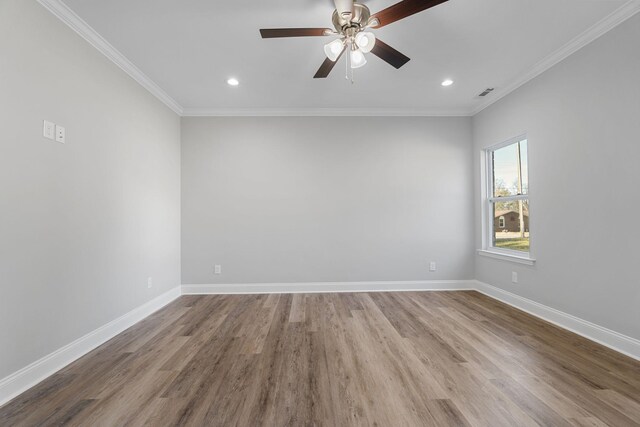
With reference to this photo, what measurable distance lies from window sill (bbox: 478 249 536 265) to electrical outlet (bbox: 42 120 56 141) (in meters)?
4.49

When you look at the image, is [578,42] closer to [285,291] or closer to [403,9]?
[403,9]

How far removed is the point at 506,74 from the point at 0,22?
424 centimetres

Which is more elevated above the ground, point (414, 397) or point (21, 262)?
point (21, 262)

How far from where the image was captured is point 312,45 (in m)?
2.46

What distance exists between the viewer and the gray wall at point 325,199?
3.94m

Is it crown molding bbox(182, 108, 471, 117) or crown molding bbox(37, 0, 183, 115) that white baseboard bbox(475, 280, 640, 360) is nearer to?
crown molding bbox(182, 108, 471, 117)

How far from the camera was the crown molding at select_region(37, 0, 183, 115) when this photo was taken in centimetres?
198

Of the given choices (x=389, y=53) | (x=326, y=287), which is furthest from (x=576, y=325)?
(x=389, y=53)

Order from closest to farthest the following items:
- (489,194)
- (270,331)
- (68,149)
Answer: (68,149), (270,331), (489,194)

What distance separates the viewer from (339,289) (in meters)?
3.96

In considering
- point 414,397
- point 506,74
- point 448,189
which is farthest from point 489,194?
point 414,397

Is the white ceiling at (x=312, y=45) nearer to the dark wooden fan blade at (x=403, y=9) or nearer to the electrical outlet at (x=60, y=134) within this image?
the dark wooden fan blade at (x=403, y=9)

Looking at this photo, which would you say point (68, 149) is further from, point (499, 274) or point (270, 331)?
point (499, 274)

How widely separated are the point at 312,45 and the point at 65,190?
2323 millimetres
